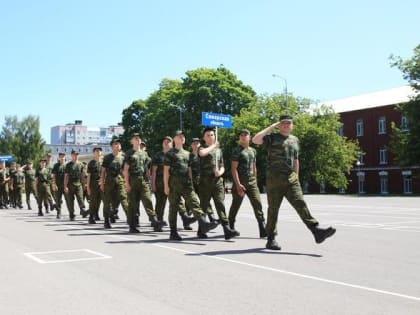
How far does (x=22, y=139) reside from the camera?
88625mm

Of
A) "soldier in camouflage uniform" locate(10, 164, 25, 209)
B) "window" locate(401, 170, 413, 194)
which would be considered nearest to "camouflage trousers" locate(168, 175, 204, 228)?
"soldier in camouflage uniform" locate(10, 164, 25, 209)

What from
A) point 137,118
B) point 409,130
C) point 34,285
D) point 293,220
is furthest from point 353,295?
point 137,118

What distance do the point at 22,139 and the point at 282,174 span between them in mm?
85240

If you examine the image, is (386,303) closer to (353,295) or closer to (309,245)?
Answer: (353,295)

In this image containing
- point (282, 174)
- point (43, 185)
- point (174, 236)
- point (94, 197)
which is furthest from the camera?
point (43, 185)

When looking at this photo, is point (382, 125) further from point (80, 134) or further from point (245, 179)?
point (80, 134)

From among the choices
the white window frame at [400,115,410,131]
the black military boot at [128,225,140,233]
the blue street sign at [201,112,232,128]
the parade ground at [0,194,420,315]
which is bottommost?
the parade ground at [0,194,420,315]

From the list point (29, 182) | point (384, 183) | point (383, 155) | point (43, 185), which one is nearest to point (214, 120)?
point (43, 185)

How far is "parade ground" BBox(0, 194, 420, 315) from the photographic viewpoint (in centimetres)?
542

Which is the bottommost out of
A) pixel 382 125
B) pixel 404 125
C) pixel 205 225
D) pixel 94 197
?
pixel 205 225

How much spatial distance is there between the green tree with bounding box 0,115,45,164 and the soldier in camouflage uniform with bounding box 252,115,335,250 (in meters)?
81.1

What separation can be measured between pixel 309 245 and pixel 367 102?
58.6m

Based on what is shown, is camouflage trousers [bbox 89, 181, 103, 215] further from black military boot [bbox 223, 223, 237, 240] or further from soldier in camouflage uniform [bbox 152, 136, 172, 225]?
black military boot [bbox 223, 223, 237, 240]

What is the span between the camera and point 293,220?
15.9m
